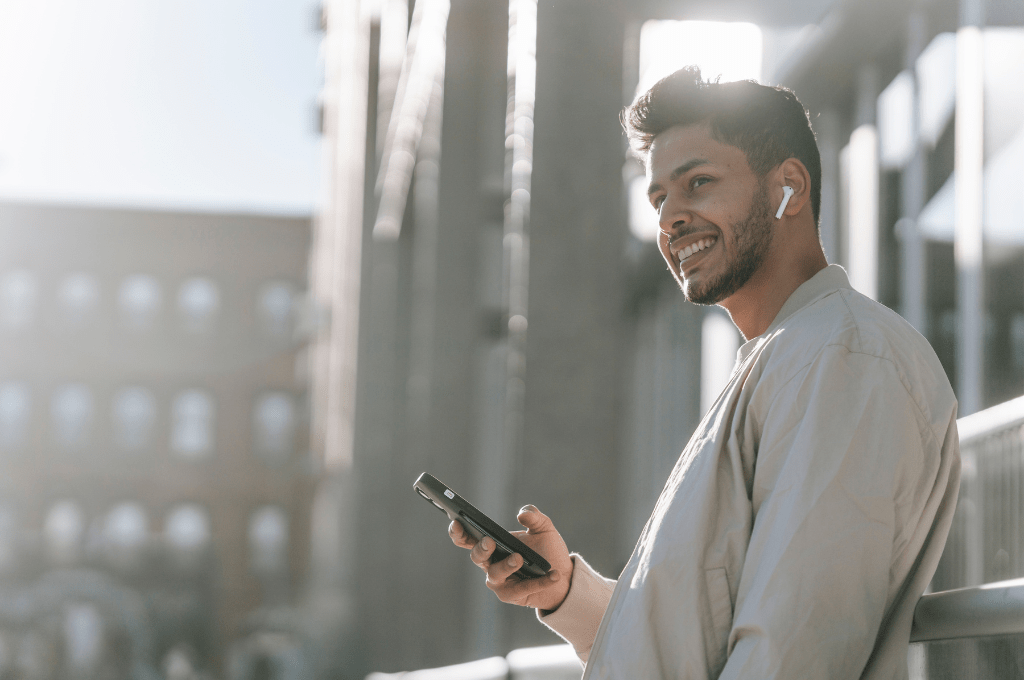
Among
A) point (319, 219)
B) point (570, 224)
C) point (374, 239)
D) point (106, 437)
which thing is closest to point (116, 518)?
point (106, 437)

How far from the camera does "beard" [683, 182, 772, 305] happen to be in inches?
86.0

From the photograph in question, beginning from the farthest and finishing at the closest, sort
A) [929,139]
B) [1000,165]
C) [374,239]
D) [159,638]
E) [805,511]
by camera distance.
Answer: [159,638], [374,239], [929,139], [1000,165], [805,511]

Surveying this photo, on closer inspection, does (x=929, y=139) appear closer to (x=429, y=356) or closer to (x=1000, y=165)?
(x=1000, y=165)

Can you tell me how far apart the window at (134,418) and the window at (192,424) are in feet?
3.24

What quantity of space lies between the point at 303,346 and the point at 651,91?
4409 cm

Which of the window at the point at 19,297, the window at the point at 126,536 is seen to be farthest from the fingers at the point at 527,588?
the window at the point at 19,297

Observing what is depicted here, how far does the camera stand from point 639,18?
657 centimetres

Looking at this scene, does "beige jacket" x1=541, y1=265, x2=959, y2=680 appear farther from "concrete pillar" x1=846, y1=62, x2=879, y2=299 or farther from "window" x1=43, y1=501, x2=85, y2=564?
"window" x1=43, y1=501, x2=85, y2=564

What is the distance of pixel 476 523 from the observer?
7.79 feet

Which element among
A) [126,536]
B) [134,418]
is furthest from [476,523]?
[134,418]

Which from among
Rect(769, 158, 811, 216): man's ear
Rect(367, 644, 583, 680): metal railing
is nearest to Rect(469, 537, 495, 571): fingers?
Rect(769, 158, 811, 216): man's ear

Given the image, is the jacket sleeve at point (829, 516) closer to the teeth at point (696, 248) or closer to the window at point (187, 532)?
the teeth at point (696, 248)

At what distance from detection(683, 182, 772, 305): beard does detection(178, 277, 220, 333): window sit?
154 ft

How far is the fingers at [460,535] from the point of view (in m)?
2.43
